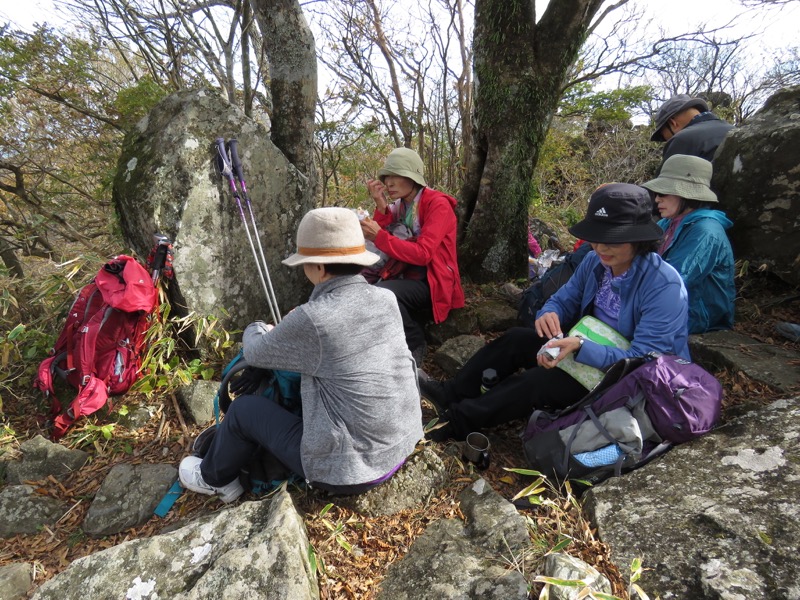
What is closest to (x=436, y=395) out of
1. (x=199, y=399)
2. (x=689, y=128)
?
(x=199, y=399)

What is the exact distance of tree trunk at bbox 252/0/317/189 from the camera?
4469 mm

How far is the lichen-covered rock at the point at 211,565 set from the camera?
194 cm

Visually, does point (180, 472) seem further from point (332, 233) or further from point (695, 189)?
point (695, 189)

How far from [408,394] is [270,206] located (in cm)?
272

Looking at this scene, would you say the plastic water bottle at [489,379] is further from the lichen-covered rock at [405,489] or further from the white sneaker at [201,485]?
the white sneaker at [201,485]

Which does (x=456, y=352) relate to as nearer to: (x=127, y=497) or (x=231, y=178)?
(x=231, y=178)

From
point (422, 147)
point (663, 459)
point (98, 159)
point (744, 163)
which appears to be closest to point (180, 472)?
point (663, 459)

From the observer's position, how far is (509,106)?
4516mm

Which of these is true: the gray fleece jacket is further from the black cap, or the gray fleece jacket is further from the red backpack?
the black cap

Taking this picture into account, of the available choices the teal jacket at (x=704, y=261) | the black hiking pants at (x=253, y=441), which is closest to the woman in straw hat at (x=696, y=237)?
the teal jacket at (x=704, y=261)

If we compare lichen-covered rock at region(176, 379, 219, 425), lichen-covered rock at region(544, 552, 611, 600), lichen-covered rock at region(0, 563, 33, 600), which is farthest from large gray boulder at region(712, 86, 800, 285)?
lichen-covered rock at region(0, 563, 33, 600)

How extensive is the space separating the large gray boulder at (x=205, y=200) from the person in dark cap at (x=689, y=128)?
3.73 metres

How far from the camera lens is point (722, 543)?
194 cm

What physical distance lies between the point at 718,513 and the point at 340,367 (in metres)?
1.84
